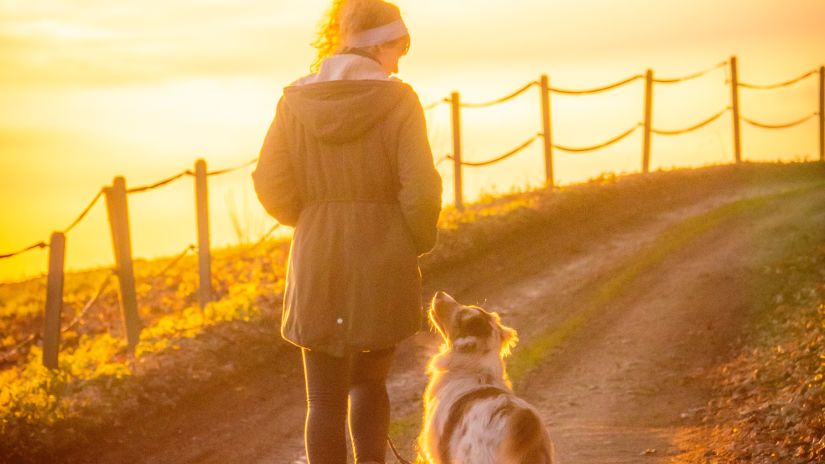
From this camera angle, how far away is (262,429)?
291 inches

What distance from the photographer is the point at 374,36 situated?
4113 mm

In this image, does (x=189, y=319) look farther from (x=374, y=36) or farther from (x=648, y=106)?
(x=648, y=106)

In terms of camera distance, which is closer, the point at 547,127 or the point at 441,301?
the point at 441,301

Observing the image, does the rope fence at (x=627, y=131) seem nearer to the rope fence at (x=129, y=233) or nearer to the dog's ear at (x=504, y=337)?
the rope fence at (x=129, y=233)

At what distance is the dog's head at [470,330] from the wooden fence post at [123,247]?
542 cm

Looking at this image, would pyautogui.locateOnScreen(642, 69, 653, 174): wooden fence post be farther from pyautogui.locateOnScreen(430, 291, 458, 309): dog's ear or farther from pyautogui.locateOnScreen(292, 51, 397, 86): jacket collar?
pyautogui.locateOnScreen(292, 51, 397, 86): jacket collar

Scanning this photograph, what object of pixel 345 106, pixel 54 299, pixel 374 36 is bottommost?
pixel 54 299

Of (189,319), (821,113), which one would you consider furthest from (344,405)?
(821,113)

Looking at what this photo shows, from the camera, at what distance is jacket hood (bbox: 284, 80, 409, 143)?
13.0ft

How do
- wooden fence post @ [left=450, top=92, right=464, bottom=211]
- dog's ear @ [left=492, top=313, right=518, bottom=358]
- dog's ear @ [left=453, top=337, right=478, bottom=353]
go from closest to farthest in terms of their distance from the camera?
dog's ear @ [left=453, top=337, right=478, bottom=353]
dog's ear @ [left=492, top=313, right=518, bottom=358]
wooden fence post @ [left=450, top=92, right=464, bottom=211]

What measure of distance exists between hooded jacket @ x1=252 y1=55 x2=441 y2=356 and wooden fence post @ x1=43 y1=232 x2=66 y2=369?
5.34 m

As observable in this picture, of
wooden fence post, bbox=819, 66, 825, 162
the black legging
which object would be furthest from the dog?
wooden fence post, bbox=819, 66, 825, 162

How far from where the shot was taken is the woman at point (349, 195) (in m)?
3.99

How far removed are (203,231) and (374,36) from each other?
22.6 ft
